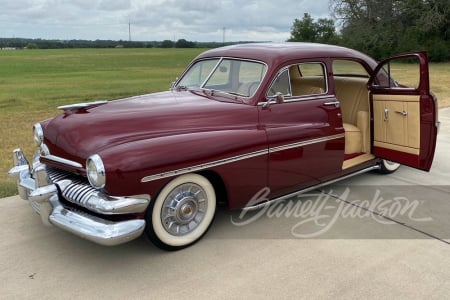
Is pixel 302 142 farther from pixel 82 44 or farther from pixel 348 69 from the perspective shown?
pixel 82 44

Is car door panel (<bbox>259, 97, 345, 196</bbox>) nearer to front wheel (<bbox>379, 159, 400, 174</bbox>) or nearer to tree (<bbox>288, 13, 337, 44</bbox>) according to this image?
front wheel (<bbox>379, 159, 400, 174</bbox>)

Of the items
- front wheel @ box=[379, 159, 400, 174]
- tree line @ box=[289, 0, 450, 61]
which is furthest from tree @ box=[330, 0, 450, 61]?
front wheel @ box=[379, 159, 400, 174]

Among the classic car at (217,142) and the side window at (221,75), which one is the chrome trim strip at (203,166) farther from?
the side window at (221,75)

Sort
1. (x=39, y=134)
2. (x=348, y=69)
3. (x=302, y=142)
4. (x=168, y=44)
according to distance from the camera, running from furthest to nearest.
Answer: (x=168, y=44) < (x=348, y=69) < (x=302, y=142) < (x=39, y=134)

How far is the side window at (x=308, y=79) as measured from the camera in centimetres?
448

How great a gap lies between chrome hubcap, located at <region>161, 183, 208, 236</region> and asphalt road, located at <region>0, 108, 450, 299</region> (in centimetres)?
19

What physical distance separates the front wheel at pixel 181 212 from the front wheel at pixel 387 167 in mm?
Result: 2564

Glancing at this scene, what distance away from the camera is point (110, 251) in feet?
11.6

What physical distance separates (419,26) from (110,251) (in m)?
32.1

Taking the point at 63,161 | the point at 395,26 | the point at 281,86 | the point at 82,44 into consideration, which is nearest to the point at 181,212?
the point at 63,161

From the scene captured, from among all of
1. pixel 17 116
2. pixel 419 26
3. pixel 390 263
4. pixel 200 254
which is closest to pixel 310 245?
pixel 390 263

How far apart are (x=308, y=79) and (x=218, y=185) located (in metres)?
2.02

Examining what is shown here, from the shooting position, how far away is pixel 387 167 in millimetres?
5305

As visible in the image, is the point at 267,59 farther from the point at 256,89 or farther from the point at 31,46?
the point at 31,46
